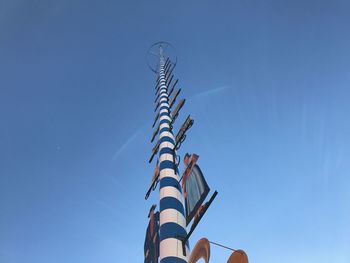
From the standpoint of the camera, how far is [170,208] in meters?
7.02

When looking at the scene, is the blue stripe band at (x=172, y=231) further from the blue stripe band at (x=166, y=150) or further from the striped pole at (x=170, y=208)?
the blue stripe band at (x=166, y=150)

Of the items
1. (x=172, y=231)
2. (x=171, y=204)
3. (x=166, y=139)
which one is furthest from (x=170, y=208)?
(x=166, y=139)

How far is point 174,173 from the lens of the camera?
831cm

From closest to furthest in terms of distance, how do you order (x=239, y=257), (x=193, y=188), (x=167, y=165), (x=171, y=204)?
(x=239, y=257) → (x=193, y=188) → (x=171, y=204) → (x=167, y=165)

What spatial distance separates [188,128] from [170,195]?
2.58 m

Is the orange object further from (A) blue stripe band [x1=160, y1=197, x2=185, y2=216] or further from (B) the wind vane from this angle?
(A) blue stripe band [x1=160, y1=197, x2=185, y2=216]

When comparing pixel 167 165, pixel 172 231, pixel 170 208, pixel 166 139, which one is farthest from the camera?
pixel 166 139

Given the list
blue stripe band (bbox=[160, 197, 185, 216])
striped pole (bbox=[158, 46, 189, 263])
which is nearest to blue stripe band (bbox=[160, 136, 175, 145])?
striped pole (bbox=[158, 46, 189, 263])

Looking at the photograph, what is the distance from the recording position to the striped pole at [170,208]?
6.00m

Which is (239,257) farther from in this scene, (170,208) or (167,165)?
(167,165)

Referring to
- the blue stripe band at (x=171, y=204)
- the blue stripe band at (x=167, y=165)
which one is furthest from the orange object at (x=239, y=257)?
the blue stripe band at (x=167, y=165)

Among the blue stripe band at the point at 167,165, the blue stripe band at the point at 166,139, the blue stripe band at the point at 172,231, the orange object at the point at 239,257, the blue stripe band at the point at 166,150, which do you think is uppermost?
the blue stripe band at the point at 166,139

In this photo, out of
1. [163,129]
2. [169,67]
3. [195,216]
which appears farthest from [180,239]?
[169,67]

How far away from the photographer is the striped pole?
A: 6.00 meters
